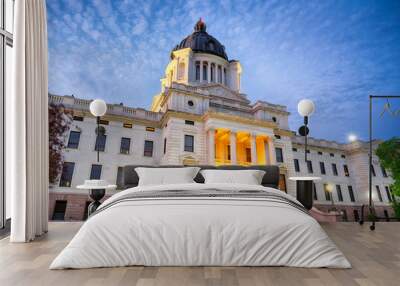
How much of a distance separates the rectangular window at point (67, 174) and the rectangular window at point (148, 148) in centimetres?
292

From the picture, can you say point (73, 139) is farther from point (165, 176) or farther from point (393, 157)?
point (393, 157)

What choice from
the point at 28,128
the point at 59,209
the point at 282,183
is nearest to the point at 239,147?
the point at 282,183

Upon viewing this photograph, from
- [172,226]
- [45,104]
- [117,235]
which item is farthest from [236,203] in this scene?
[45,104]

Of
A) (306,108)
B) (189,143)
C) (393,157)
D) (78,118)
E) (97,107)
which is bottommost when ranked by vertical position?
(393,157)

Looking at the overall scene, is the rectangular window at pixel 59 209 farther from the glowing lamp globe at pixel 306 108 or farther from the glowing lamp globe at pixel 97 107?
the glowing lamp globe at pixel 306 108

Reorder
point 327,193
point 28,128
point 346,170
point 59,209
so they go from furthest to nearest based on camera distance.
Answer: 1. point 346,170
2. point 327,193
3. point 59,209
4. point 28,128

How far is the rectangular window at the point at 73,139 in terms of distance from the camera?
8.91 meters

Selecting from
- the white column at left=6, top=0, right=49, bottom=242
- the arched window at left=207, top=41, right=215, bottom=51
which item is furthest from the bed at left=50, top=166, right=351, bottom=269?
the arched window at left=207, top=41, right=215, bottom=51

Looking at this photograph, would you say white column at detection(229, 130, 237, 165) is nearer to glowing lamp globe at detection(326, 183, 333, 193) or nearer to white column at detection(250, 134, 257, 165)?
white column at detection(250, 134, 257, 165)

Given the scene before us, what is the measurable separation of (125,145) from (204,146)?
Result: 3568 millimetres

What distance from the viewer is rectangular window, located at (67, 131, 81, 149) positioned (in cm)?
891

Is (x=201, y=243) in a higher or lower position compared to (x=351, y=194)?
higher

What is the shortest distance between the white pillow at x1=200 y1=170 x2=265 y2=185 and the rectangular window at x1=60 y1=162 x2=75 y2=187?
7.09 metres

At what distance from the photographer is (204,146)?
410 inches
